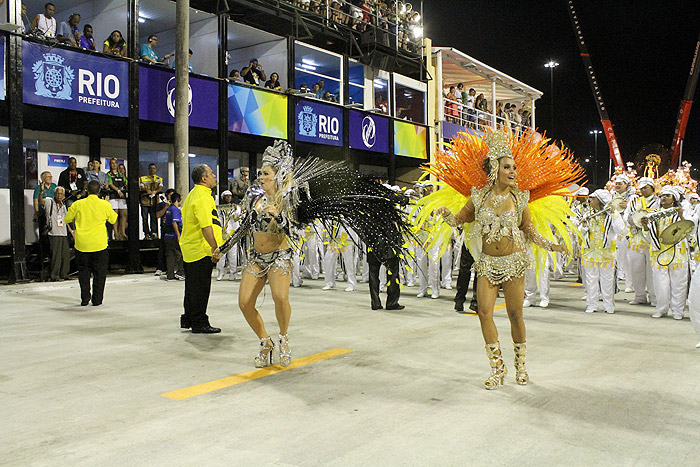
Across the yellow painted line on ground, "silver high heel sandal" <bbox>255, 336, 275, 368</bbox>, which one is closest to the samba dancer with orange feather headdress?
the yellow painted line on ground

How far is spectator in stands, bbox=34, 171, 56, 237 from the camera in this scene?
1293 cm

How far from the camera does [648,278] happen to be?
9.95 meters

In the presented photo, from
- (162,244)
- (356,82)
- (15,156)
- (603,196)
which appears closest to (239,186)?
(162,244)

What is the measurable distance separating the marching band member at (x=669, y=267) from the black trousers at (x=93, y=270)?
8042 mm

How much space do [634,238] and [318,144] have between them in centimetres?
1133

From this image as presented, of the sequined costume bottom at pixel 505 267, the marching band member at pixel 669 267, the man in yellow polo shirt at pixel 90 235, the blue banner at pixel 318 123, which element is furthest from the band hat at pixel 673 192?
the blue banner at pixel 318 123

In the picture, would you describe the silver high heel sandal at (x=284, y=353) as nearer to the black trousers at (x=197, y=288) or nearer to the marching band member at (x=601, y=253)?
the black trousers at (x=197, y=288)

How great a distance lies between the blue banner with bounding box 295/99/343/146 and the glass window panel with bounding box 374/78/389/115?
3064 millimetres

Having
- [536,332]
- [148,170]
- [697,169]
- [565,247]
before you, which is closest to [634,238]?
[536,332]

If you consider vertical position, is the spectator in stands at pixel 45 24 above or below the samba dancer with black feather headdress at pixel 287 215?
above

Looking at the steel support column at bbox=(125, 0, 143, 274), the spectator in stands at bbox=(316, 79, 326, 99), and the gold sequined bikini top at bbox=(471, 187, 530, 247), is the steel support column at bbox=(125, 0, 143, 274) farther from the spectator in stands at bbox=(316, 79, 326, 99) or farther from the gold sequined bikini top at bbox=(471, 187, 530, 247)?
the gold sequined bikini top at bbox=(471, 187, 530, 247)

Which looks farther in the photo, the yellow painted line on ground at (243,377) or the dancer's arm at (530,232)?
the dancer's arm at (530,232)

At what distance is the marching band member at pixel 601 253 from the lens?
9.25 m

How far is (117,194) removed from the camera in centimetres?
1477
